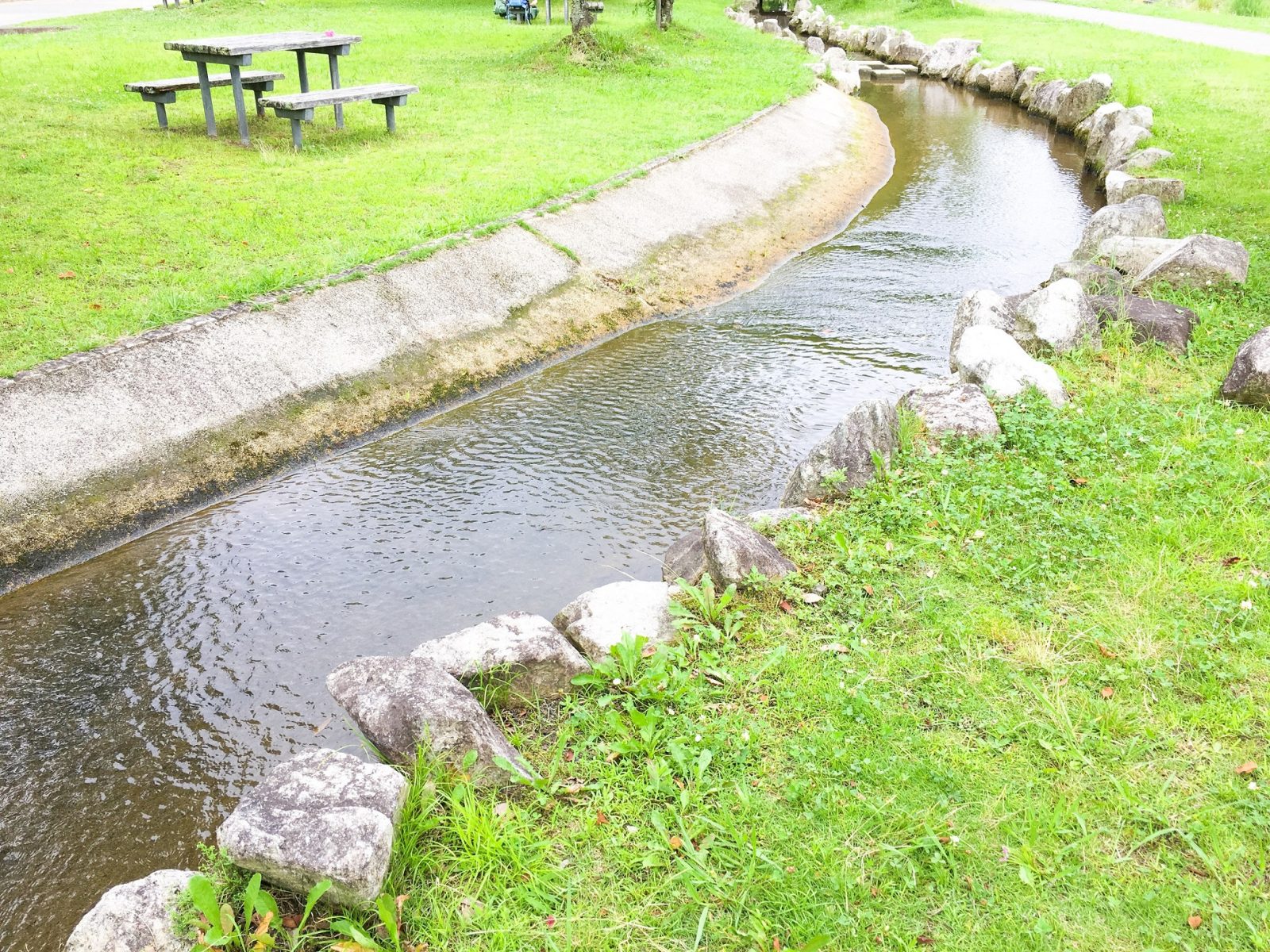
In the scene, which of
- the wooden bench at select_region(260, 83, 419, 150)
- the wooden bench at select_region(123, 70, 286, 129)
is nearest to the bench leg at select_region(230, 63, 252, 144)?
the wooden bench at select_region(260, 83, 419, 150)

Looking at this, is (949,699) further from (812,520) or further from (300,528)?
(300,528)

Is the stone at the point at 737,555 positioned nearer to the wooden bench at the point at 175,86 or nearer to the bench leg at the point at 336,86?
the wooden bench at the point at 175,86

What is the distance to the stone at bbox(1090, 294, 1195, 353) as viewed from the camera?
7461mm

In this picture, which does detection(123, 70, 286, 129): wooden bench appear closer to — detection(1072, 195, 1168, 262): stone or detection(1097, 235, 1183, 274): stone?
detection(1072, 195, 1168, 262): stone

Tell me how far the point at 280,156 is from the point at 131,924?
35.9ft

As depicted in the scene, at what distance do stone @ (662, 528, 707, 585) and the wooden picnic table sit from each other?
9626 mm

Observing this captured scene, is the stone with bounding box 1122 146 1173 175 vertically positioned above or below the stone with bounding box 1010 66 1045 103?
below

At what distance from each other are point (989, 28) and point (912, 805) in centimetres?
2828

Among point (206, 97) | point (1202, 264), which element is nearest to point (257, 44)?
point (206, 97)

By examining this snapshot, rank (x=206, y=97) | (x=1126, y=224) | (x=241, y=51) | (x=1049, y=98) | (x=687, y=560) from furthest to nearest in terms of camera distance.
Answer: (x=1049, y=98), (x=206, y=97), (x=241, y=51), (x=1126, y=224), (x=687, y=560)

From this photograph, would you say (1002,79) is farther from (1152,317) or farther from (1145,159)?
(1152,317)

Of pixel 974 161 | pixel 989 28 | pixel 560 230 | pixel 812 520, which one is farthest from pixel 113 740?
pixel 989 28

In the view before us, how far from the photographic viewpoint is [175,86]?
1298 cm

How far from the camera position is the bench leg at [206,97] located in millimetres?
12547
